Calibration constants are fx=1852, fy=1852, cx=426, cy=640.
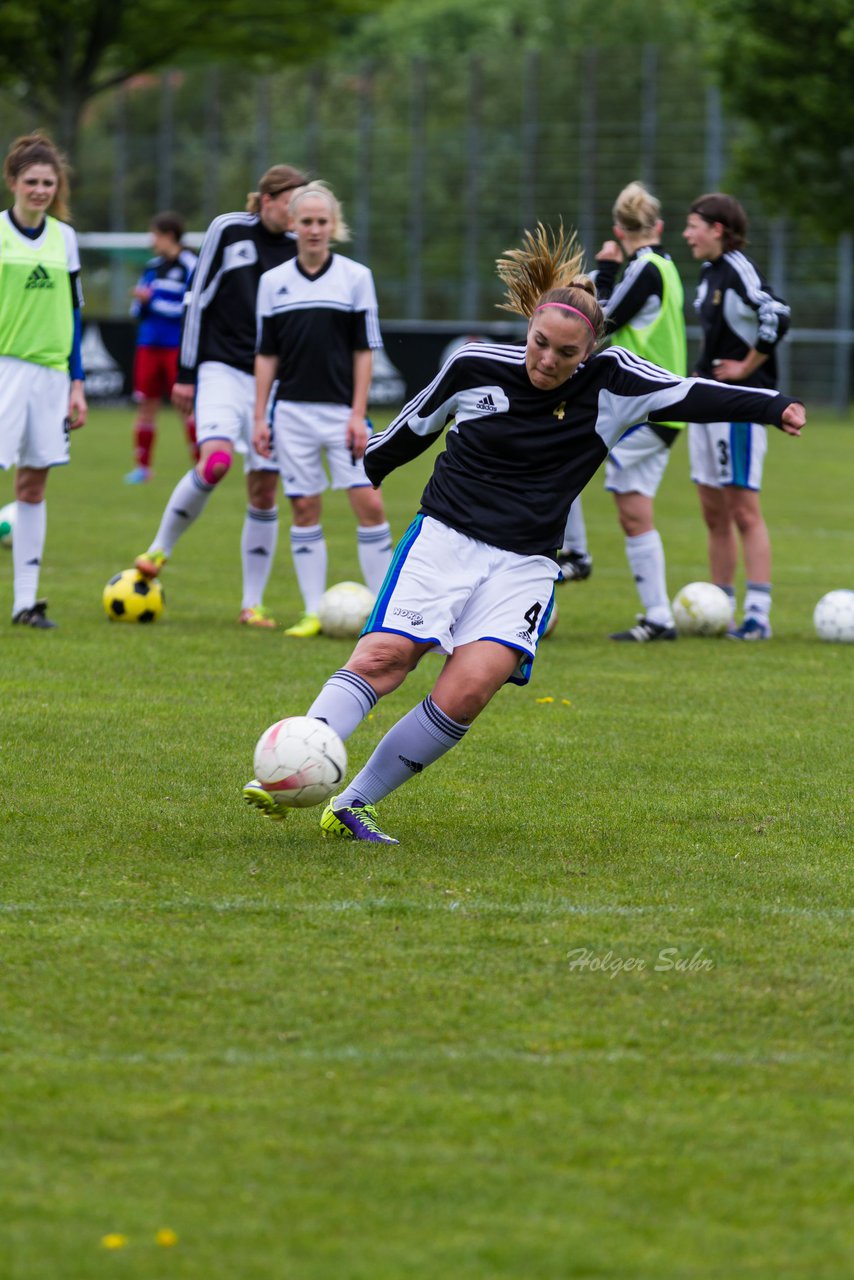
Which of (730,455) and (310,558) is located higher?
(730,455)

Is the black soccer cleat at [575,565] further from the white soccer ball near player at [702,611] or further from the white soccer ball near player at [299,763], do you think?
the white soccer ball near player at [299,763]

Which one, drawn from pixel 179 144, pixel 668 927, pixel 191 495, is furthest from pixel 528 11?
pixel 668 927

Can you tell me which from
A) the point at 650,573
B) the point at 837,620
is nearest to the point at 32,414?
the point at 650,573

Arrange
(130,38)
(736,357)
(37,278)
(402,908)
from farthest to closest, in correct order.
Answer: (130,38)
(736,357)
(37,278)
(402,908)

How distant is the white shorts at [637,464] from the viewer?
10.0 meters

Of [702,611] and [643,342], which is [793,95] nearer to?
[643,342]

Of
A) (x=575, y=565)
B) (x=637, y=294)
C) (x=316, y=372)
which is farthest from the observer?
(x=575, y=565)

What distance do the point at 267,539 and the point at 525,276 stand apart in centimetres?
475

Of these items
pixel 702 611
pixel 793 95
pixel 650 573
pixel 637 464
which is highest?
pixel 793 95

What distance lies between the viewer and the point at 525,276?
18.8 feet

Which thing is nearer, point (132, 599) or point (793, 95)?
point (132, 599)

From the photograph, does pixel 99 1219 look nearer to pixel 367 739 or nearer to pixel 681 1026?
pixel 681 1026

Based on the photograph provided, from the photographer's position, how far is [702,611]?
10.2m

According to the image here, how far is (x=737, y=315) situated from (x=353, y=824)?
523 centimetres
